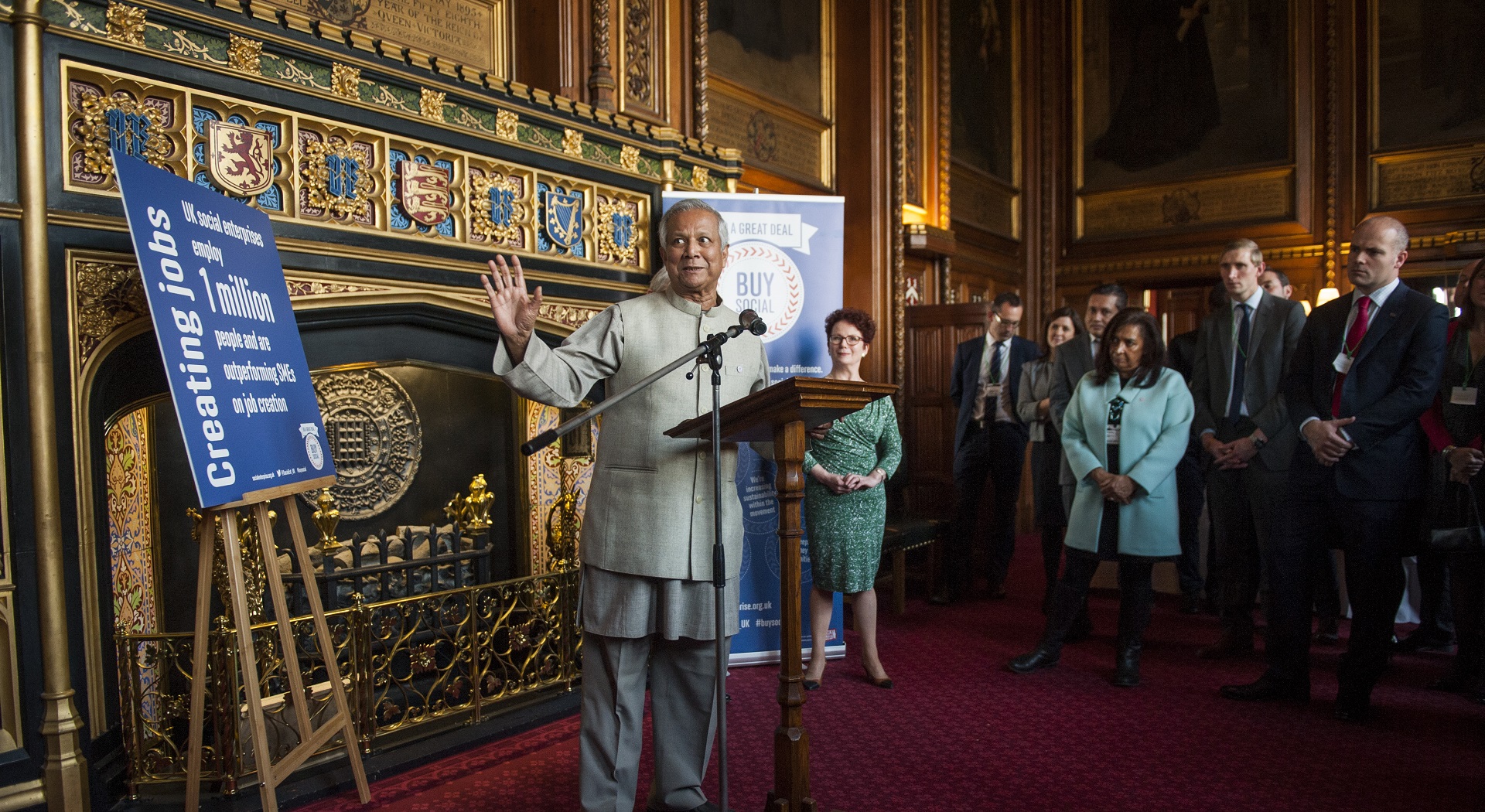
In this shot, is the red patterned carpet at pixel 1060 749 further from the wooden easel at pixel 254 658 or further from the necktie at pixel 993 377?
the necktie at pixel 993 377

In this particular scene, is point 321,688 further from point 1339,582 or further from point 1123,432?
point 1339,582

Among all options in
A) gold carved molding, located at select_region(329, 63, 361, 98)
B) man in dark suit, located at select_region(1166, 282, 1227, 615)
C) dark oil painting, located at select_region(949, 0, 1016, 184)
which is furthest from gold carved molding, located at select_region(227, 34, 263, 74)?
dark oil painting, located at select_region(949, 0, 1016, 184)

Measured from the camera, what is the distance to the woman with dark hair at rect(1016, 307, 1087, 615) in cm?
474

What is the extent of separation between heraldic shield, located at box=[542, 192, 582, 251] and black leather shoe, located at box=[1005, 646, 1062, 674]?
2599 millimetres

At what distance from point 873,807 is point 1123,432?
192 cm

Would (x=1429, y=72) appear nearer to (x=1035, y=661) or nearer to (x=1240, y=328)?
(x=1240, y=328)

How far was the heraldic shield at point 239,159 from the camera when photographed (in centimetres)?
276

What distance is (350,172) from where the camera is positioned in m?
3.11

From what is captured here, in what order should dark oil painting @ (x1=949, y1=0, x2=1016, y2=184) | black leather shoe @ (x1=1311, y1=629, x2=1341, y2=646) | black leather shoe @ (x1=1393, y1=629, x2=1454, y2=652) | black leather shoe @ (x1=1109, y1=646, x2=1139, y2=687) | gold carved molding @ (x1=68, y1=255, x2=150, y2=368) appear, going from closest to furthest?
1. gold carved molding @ (x1=68, y1=255, x2=150, y2=368)
2. black leather shoe @ (x1=1109, y1=646, x2=1139, y2=687)
3. black leather shoe @ (x1=1393, y1=629, x2=1454, y2=652)
4. black leather shoe @ (x1=1311, y1=629, x2=1341, y2=646)
5. dark oil painting @ (x1=949, y1=0, x2=1016, y2=184)

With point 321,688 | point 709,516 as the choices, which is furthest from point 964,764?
point 321,688

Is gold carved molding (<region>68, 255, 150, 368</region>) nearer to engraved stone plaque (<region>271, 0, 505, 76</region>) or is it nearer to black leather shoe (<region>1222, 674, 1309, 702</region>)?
engraved stone plaque (<region>271, 0, 505, 76</region>)

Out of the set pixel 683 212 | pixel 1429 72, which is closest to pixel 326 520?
pixel 683 212

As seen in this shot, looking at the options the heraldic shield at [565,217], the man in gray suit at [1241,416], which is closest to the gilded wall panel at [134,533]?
the heraldic shield at [565,217]

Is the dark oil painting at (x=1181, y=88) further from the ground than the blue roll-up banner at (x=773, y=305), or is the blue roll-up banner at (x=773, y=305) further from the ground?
the dark oil painting at (x=1181, y=88)
